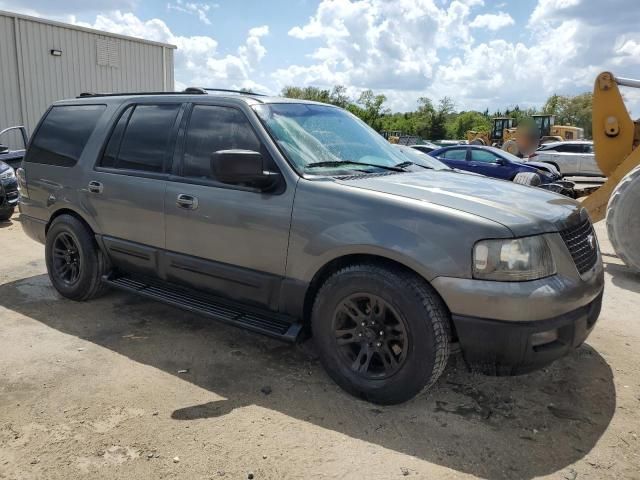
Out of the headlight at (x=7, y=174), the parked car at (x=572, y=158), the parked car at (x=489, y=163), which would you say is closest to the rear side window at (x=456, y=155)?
the parked car at (x=489, y=163)

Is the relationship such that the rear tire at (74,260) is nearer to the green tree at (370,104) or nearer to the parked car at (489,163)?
the parked car at (489,163)

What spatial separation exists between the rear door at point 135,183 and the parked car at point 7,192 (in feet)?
17.7

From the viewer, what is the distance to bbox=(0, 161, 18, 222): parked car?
897 centimetres

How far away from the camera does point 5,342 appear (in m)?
4.13

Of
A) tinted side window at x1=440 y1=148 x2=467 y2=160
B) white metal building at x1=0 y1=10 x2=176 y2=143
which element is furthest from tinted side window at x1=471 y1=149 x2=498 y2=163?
white metal building at x1=0 y1=10 x2=176 y2=143

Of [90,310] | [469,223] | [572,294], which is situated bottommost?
[90,310]

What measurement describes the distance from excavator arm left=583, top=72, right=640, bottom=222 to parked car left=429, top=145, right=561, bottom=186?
5.58 metres

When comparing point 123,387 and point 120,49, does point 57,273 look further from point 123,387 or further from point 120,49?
point 120,49

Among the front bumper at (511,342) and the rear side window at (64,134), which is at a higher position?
the rear side window at (64,134)

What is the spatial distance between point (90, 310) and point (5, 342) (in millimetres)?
797

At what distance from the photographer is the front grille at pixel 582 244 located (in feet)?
10.3

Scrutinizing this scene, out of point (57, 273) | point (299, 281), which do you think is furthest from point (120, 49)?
point (299, 281)

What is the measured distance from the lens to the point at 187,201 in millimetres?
3908

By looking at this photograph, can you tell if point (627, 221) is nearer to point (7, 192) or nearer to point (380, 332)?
point (380, 332)
